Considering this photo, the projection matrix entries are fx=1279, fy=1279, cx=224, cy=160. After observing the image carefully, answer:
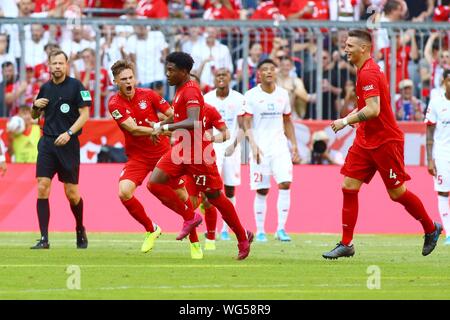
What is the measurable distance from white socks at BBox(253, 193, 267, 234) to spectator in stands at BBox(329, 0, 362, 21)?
5.59 m

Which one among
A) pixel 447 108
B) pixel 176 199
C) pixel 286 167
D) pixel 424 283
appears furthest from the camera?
pixel 286 167

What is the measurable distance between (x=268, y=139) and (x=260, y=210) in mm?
1165

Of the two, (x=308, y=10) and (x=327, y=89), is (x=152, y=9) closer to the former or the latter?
(x=308, y=10)

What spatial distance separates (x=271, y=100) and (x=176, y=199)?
5532 millimetres

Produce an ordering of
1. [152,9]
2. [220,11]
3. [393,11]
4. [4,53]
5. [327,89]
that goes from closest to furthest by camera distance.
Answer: [4,53], [327,89], [393,11], [152,9], [220,11]

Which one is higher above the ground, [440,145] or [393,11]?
[393,11]

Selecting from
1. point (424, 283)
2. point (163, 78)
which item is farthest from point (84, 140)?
point (424, 283)

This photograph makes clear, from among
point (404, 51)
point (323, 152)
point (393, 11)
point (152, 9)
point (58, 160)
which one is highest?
point (152, 9)

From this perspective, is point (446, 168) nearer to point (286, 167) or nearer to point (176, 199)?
point (286, 167)

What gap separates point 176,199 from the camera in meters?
15.5

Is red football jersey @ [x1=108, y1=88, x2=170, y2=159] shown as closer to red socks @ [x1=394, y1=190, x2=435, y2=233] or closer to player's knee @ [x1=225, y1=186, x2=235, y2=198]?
red socks @ [x1=394, y1=190, x2=435, y2=233]

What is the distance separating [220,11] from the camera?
25828mm

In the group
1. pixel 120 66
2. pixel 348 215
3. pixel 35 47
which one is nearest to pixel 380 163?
pixel 348 215

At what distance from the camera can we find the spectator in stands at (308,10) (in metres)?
25.9
